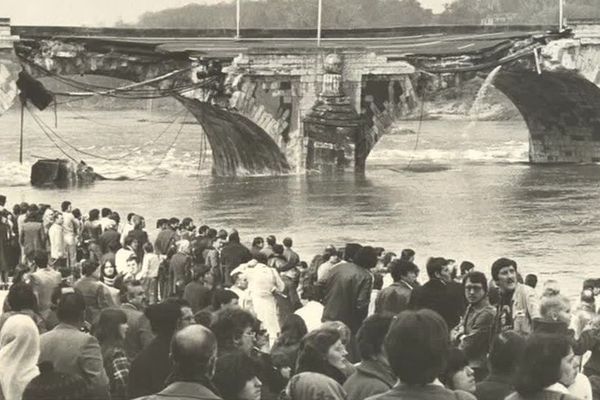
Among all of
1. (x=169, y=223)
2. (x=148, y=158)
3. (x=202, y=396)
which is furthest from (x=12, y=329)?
(x=148, y=158)

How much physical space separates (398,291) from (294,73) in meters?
23.3

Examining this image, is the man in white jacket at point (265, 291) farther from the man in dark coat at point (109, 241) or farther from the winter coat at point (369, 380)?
the winter coat at point (369, 380)

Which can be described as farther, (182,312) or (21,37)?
(21,37)

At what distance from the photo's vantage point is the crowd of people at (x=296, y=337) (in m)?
6.41

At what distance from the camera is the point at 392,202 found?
32.3 metres

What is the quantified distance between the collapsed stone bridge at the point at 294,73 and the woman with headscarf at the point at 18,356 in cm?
2222

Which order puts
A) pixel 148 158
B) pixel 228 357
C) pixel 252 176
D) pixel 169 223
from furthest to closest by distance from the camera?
pixel 148 158 < pixel 252 176 < pixel 169 223 < pixel 228 357

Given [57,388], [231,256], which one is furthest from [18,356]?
[231,256]

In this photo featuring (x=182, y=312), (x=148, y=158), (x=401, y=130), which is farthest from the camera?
(x=401, y=130)

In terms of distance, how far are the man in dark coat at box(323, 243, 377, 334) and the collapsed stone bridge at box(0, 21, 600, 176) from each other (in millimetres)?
19950

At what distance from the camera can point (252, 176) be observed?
116 feet

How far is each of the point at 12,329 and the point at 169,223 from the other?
1095 centimetres

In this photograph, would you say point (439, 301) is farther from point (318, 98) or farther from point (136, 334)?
point (318, 98)

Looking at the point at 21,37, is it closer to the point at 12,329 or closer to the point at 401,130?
the point at 12,329
